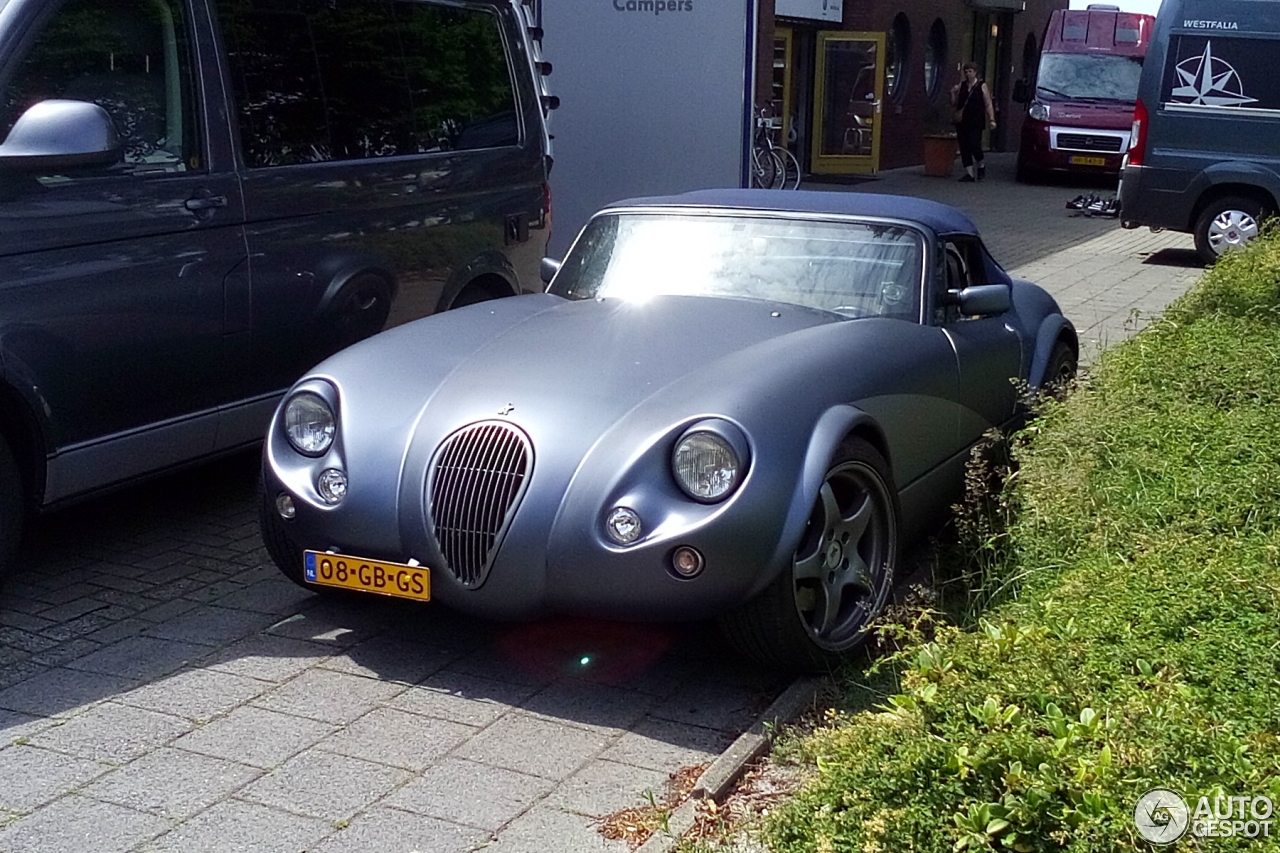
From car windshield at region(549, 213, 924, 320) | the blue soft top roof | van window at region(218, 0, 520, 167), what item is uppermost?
van window at region(218, 0, 520, 167)

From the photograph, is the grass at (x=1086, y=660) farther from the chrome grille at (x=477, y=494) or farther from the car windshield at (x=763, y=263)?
the chrome grille at (x=477, y=494)

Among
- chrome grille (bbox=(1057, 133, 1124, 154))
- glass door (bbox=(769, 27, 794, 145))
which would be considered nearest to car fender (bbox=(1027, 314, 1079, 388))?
glass door (bbox=(769, 27, 794, 145))

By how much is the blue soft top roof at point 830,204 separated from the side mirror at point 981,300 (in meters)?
0.29

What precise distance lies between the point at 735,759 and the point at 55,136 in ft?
9.63

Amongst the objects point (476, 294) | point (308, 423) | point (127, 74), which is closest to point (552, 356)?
point (308, 423)

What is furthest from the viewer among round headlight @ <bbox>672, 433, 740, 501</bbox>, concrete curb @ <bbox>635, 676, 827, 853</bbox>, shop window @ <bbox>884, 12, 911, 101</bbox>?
shop window @ <bbox>884, 12, 911, 101</bbox>

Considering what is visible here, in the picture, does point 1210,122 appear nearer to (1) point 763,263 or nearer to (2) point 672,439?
(1) point 763,263

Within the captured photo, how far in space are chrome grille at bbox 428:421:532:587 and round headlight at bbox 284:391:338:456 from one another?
501 millimetres

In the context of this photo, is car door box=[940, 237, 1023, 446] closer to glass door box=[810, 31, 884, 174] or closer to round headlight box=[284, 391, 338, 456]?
round headlight box=[284, 391, 338, 456]

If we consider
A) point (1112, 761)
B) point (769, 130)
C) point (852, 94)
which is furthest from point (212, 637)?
point (852, 94)

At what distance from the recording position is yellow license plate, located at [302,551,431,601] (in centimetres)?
434

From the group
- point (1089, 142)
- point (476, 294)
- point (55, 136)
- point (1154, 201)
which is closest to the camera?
point (55, 136)

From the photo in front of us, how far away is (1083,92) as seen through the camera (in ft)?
77.6

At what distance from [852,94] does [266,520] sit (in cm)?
2092
